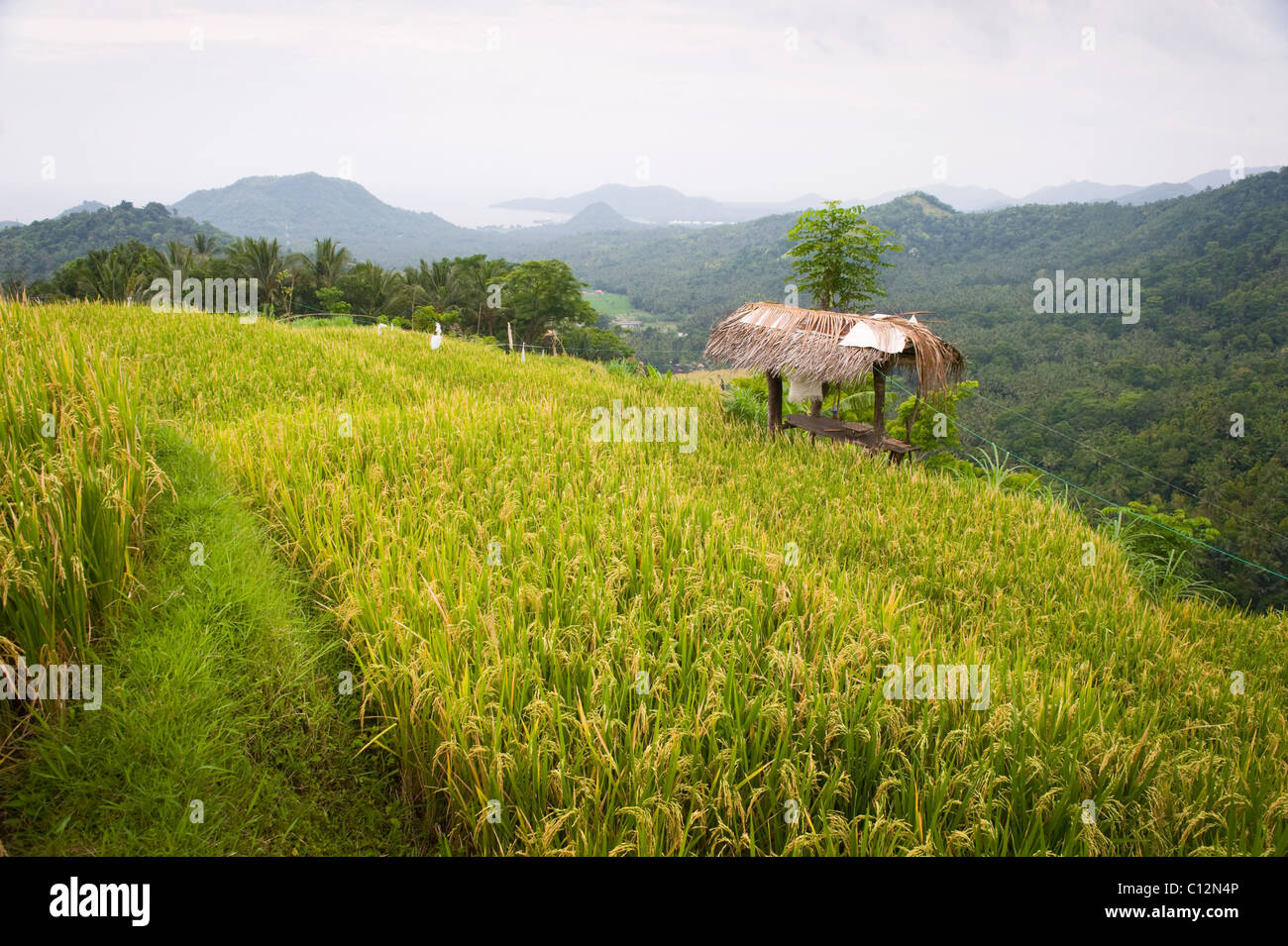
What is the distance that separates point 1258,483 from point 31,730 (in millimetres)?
45922

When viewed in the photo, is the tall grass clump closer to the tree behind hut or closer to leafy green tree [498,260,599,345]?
the tree behind hut

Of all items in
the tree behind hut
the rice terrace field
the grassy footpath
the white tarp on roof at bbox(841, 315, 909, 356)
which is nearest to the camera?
the grassy footpath

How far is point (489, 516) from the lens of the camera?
4.57 metres

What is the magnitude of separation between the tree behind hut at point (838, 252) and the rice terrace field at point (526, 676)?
34.3 feet

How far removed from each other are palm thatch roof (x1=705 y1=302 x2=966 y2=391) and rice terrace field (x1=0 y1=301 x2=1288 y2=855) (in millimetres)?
3440

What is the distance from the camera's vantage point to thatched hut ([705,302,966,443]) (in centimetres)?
806

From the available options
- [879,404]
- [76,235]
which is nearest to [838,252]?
[879,404]

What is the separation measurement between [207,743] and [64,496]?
4.67ft

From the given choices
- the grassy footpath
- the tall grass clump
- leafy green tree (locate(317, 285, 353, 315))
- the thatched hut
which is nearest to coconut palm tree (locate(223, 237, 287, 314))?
leafy green tree (locate(317, 285, 353, 315))

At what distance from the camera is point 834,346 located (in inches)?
327

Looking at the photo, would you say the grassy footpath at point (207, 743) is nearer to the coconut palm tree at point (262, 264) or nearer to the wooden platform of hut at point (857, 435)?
the wooden platform of hut at point (857, 435)

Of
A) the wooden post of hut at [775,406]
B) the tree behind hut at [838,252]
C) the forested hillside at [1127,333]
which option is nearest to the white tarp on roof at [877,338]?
the wooden post of hut at [775,406]

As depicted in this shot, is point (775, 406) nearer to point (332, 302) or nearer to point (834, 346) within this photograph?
point (834, 346)

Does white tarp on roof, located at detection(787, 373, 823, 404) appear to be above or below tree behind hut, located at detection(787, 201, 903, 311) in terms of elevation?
below
